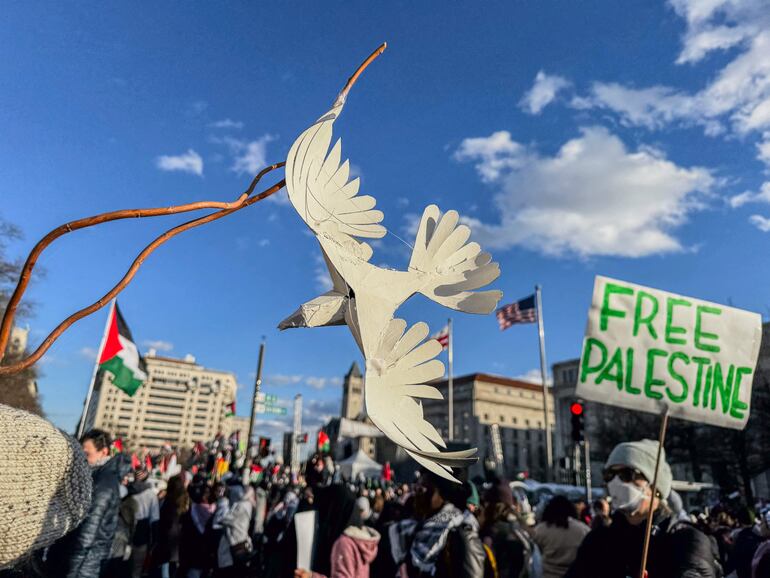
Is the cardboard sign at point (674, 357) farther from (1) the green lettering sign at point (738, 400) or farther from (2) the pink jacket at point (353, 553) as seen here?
(2) the pink jacket at point (353, 553)

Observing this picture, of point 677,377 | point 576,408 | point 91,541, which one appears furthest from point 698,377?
point 576,408

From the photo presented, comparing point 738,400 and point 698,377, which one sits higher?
point 698,377

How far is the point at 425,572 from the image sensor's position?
3.10 meters

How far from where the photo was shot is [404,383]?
0.95m

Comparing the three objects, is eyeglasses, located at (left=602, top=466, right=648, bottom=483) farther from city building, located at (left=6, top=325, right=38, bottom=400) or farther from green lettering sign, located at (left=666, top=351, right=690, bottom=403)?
city building, located at (left=6, top=325, right=38, bottom=400)

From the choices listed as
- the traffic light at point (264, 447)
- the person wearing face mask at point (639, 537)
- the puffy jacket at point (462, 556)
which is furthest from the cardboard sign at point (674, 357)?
the traffic light at point (264, 447)

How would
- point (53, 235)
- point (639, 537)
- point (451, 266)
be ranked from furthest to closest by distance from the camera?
point (639, 537) → point (451, 266) → point (53, 235)

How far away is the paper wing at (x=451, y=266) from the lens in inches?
43.7

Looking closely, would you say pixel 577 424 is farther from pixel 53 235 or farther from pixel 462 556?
pixel 53 235

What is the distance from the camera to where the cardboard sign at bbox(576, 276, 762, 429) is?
303 cm

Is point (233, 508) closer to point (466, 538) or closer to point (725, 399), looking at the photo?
point (466, 538)

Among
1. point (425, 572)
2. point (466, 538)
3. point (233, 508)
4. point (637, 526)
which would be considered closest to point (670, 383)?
point (637, 526)

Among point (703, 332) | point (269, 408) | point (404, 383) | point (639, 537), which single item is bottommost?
point (639, 537)

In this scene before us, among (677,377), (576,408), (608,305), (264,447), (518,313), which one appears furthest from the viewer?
(518,313)
